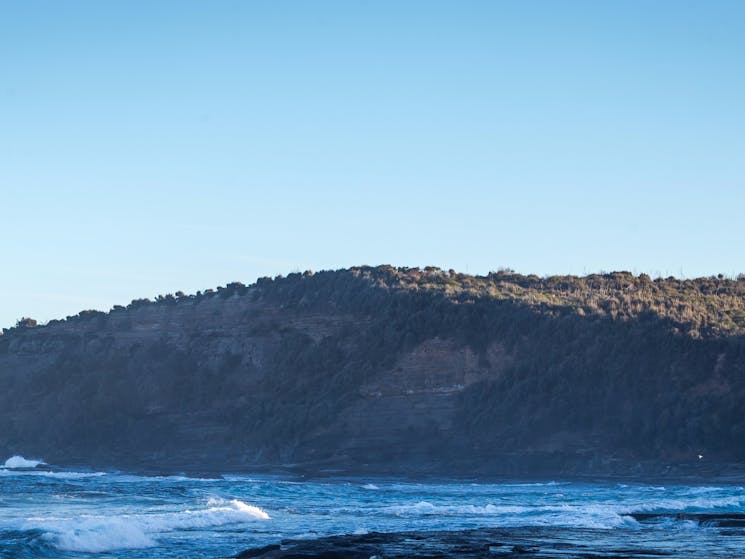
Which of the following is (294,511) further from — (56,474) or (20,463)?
(20,463)

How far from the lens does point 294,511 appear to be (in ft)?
106

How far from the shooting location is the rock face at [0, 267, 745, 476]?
45.3m

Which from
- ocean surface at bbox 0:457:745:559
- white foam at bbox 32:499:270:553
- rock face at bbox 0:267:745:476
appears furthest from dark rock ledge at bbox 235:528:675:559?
rock face at bbox 0:267:745:476

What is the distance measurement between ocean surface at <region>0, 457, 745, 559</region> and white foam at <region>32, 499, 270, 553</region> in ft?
0.11

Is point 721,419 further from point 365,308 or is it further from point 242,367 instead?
point 242,367

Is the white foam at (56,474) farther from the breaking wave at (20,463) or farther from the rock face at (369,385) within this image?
the breaking wave at (20,463)

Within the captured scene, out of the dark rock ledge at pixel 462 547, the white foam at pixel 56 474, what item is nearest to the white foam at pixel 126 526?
the dark rock ledge at pixel 462 547

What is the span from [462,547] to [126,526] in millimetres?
8560

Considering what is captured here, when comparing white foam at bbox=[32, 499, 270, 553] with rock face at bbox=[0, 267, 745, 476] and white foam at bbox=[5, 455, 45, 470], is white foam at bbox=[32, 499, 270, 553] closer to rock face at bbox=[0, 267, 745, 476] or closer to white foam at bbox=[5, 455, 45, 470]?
rock face at bbox=[0, 267, 745, 476]

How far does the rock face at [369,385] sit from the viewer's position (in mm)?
45312

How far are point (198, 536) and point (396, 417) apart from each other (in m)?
24.3

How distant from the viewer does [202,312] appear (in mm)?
62656

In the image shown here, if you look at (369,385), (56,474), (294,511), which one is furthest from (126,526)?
(369,385)

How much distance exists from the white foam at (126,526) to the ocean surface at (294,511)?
0.03 m
